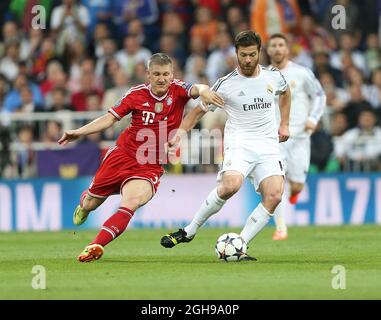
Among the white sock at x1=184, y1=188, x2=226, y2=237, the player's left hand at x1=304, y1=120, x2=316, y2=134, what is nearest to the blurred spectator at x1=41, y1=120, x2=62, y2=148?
the player's left hand at x1=304, y1=120, x2=316, y2=134

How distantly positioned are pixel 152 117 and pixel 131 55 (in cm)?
951

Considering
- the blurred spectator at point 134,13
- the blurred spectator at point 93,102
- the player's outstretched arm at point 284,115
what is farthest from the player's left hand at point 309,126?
the blurred spectator at point 134,13

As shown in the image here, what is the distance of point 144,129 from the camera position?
40.9 feet

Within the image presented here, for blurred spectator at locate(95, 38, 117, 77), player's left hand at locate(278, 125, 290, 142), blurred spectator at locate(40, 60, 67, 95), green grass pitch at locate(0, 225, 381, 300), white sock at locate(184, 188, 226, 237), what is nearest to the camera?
green grass pitch at locate(0, 225, 381, 300)

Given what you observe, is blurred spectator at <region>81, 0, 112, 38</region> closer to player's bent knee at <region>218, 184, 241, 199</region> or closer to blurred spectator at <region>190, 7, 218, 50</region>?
blurred spectator at <region>190, 7, 218, 50</region>

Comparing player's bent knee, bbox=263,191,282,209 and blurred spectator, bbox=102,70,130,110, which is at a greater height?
blurred spectator, bbox=102,70,130,110

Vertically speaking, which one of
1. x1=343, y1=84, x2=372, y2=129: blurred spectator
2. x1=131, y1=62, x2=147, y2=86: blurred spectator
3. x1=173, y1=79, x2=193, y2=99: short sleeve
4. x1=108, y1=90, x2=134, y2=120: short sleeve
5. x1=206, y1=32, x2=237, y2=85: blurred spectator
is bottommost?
Answer: x1=108, y1=90, x2=134, y2=120: short sleeve

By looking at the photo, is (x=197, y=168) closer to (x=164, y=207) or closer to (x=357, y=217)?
(x=164, y=207)

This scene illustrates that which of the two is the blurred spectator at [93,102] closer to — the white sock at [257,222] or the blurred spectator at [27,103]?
the blurred spectator at [27,103]

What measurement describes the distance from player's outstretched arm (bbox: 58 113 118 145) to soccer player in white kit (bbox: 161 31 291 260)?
2.35ft

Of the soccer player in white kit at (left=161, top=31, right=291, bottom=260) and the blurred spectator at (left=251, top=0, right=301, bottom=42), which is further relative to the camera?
the blurred spectator at (left=251, top=0, right=301, bottom=42)

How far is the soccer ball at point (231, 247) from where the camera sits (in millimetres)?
11664

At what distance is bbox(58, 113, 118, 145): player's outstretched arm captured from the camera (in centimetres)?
1150
